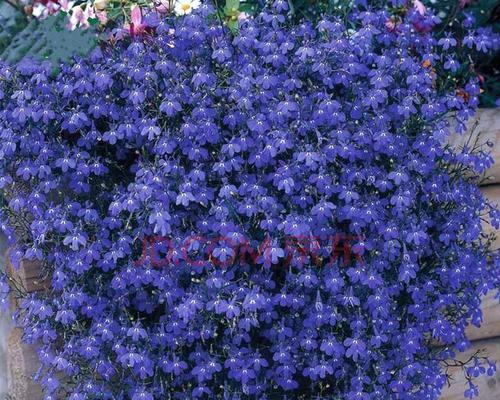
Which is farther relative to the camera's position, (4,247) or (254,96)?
(4,247)

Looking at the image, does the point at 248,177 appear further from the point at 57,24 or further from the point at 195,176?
the point at 57,24

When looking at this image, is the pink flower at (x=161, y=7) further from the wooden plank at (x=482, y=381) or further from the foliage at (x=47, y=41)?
the wooden plank at (x=482, y=381)

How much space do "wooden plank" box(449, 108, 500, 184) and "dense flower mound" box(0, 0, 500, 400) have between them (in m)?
0.25

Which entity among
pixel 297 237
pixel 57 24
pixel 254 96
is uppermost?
pixel 57 24

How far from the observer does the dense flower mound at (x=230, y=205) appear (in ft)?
7.13

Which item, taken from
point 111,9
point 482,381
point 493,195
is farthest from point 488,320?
point 111,9

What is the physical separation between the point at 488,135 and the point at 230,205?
87 cm

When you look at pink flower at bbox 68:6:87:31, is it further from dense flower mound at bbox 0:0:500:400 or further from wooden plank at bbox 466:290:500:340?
wooden plank at bbox 466:290:500:340

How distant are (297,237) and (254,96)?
0.34 m

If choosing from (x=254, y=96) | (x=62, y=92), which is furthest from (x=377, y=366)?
(x=62, y=92)

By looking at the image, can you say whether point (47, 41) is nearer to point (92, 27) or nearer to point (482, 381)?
point (92, 27)

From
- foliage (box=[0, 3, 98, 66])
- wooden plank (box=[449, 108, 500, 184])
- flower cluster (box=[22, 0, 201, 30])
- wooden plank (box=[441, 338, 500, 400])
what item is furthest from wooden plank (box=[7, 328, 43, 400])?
wooden plank (box=[449, 108, 500, 184])

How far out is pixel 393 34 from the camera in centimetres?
238

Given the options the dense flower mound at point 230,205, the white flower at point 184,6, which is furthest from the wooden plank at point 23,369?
the white flower at point 184,6
